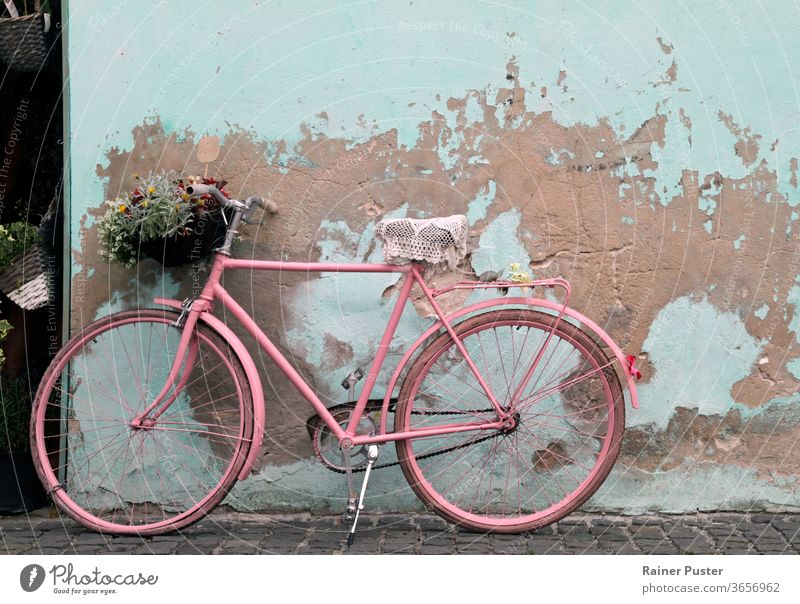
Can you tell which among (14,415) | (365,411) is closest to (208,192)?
(365,411)

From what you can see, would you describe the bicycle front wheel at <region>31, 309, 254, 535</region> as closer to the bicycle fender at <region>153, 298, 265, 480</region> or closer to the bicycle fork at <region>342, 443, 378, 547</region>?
the bicycle fender at <region>153, 298, 265, 480</region>

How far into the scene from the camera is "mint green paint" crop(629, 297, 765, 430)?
414 cm

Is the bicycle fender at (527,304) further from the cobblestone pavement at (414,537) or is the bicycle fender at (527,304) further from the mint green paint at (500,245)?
the cobblestone pavement at (414,537)

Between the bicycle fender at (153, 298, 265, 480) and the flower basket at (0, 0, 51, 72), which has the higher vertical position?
the flower basket at (0, 0, 51, 72)

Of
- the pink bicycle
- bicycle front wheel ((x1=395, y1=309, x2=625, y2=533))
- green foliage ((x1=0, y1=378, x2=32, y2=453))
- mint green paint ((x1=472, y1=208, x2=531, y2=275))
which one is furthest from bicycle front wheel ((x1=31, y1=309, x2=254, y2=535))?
mint green paint ((x1=472, y1=208, x2=531, y2=275))

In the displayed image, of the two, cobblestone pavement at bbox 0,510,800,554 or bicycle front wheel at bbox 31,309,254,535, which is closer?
cobblestone pavement at bbox 0,510,800,554

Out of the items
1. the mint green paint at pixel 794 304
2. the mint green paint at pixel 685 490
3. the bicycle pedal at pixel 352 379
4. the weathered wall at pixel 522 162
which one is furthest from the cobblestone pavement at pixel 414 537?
the mint green paint at pixel 794 304

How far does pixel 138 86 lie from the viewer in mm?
4137

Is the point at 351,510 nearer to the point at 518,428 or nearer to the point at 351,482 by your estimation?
the point at 351,482

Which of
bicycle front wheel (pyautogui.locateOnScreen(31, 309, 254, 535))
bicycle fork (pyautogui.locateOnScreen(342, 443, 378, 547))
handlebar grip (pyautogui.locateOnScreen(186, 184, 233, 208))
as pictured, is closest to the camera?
handlebar grip (pyautogui.locateOnScreen(186, 184, 233, 208))

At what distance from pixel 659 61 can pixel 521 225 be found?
90cm

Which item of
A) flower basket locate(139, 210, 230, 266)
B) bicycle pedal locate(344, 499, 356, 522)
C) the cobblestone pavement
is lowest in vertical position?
the cobblestone pavement

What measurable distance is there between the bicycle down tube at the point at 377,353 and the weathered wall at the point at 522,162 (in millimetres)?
296

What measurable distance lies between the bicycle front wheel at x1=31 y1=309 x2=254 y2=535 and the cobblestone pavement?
0.20 metres
